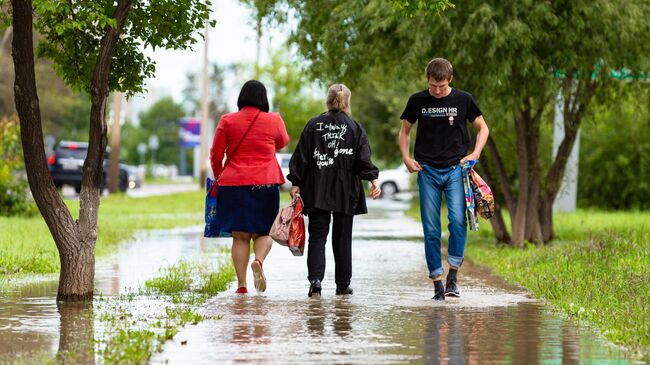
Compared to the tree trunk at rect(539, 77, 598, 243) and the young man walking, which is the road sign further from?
the young man walking

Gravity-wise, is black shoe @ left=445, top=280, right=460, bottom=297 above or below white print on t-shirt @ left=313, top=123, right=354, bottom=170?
below

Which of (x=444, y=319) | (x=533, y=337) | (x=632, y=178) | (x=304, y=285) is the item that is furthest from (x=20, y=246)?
(x=632, y=178)

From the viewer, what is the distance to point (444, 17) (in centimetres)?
1537

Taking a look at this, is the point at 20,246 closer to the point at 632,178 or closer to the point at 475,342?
the point at 475,342

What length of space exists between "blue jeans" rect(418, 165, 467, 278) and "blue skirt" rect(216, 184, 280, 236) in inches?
51.7

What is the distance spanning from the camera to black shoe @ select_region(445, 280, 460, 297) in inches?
415

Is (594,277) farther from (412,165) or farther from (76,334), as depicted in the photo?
(76,334)

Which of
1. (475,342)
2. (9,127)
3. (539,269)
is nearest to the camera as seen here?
(475,342)

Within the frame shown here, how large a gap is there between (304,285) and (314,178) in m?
1.36

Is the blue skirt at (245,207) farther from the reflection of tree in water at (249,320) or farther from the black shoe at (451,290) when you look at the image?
the black shoe at (451,290)

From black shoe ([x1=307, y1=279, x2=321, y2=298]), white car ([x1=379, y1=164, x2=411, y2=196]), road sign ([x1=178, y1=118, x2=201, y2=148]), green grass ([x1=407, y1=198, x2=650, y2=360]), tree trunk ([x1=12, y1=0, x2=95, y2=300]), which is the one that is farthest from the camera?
road sign ([x1=178, y1=118, x2=201, y2=148])

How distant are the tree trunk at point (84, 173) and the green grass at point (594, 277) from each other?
143 inches

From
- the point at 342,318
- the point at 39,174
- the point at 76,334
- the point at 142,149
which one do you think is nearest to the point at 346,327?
the point at 342,318

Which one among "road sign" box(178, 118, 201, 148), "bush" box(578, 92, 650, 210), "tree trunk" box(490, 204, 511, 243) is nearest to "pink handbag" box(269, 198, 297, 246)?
"tree trunk" box(490, 204, 511, 243)
